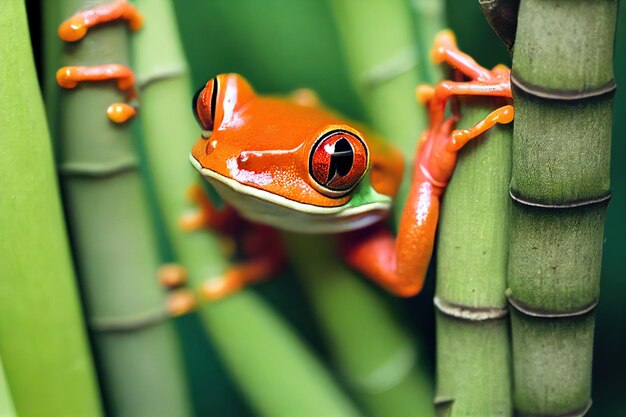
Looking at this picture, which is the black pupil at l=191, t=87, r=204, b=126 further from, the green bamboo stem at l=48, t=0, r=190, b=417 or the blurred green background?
the blurred green background

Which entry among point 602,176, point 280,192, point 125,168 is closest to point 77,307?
point 125,168

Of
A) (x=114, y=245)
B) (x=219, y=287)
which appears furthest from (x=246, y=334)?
(x=114, y=245)

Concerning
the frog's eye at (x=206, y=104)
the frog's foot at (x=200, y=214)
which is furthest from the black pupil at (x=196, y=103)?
the frog's foot at (x=200, y=214)

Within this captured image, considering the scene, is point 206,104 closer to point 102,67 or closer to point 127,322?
point 102,67

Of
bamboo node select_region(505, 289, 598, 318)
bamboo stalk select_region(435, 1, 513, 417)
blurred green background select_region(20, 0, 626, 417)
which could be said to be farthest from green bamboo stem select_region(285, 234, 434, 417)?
bamboo node select_region(505, 289, 598, 318)

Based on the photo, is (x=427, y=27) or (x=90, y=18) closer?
(x=90, y=18)

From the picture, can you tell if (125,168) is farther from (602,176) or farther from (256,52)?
(602,176)
